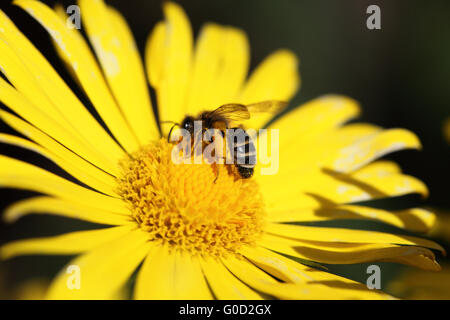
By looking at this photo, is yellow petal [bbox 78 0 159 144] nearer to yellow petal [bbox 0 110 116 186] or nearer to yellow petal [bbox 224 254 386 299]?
yellow petal [bbox 0 110 116 186]

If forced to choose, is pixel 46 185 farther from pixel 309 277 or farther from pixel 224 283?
pixel 309 277

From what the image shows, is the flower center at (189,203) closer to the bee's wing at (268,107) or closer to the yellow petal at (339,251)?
the yellow petal at (339,251)

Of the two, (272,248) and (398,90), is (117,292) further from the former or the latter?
(398,90)

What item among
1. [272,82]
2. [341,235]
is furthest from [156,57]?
[341,235]

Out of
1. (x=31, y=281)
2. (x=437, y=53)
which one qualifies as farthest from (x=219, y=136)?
(x=437, y=53)

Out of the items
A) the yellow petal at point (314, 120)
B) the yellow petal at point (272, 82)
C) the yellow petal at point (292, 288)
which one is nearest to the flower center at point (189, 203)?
the yellow petal at point (292, 288)

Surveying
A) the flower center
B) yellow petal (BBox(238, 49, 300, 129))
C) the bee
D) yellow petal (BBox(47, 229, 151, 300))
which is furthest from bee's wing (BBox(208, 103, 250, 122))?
yellow petal (BBox(47, 229, 151, 300))
